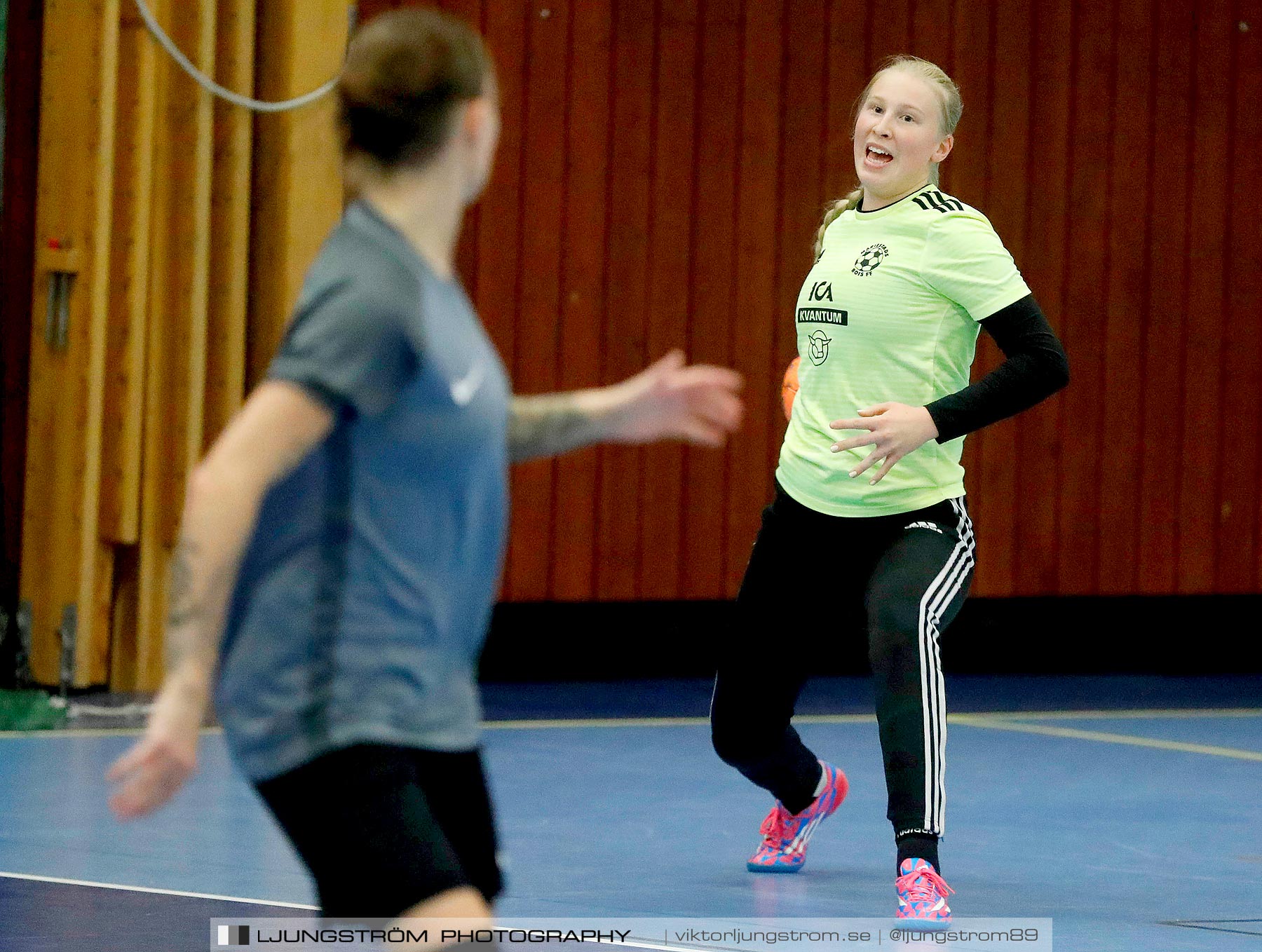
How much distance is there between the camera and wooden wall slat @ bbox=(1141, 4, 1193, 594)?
9.81m

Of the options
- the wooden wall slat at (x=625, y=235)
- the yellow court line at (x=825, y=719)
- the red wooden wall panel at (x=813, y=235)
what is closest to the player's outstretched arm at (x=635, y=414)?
the yellow court line at (x=825, y=719)

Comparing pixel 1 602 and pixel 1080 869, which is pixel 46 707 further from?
pixel 1080 869

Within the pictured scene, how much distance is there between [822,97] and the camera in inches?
364

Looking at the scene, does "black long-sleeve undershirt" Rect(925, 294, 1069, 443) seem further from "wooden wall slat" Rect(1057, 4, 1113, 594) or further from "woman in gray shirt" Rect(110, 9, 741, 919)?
"wooden wall slat" Rect(1057, 4, 1113, 594)

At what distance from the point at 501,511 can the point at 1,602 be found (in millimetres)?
5891

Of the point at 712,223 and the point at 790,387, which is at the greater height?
the point at 712,223

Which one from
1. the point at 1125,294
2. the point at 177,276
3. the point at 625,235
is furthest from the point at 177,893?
the point at 1125,294

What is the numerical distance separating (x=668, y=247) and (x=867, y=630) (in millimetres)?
4205

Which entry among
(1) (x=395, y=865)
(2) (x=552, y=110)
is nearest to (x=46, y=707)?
(2) (x=552, y=110)

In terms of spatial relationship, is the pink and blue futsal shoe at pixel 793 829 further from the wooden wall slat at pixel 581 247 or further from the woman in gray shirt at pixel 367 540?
the wooden wall slat at pixel 581 247

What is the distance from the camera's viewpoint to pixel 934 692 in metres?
4.77

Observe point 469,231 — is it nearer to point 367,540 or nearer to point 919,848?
point 919,848

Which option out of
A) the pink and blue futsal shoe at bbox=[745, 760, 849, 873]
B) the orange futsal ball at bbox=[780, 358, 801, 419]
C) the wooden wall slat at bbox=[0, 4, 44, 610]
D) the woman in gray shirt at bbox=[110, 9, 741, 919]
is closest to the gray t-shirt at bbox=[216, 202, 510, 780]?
the woman in gray shirt at bbox=[110, 9, 741, 919]

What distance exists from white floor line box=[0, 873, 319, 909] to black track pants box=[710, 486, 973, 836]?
3.52 feet
